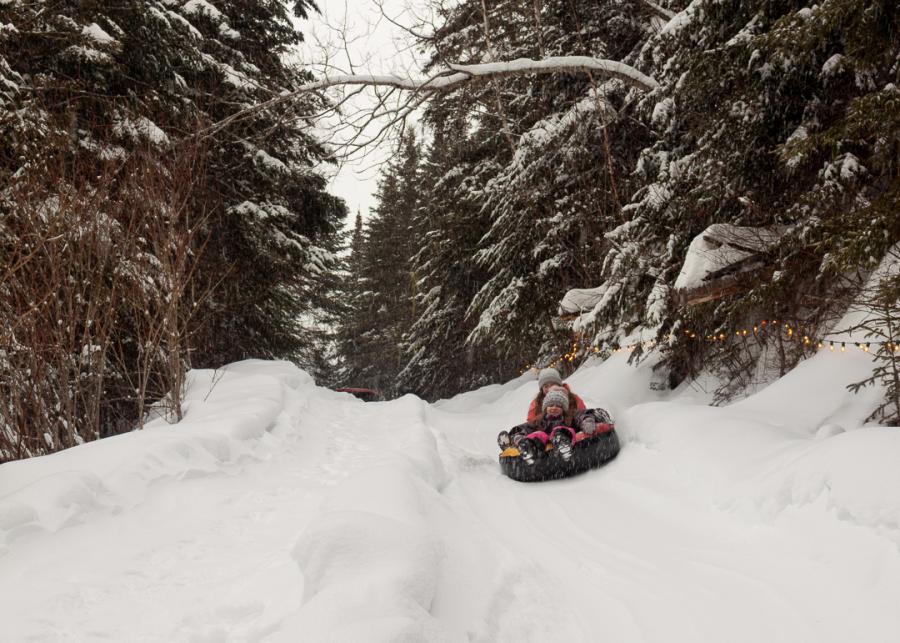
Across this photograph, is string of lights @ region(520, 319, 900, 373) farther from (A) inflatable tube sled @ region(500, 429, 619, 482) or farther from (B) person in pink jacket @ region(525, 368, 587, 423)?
(A) inflatable tube sled @ region(500, 429, 619, 482)

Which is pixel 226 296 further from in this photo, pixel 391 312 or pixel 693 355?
pixel 391 312

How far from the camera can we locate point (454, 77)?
6.38 meters

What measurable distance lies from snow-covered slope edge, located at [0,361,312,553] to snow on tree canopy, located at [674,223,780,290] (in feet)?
15.6

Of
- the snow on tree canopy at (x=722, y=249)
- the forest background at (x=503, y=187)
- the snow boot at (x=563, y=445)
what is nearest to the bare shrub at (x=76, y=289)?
the forest background at (x=503, y=187)

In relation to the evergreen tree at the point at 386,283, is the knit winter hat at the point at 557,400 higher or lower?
lower

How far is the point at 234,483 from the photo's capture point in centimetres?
422

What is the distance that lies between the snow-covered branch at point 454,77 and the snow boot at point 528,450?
4195mm

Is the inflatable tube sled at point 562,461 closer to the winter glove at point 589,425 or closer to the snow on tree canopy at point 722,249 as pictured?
the winter glove at point 589,425

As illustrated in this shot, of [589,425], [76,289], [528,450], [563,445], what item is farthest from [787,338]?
[76,289]

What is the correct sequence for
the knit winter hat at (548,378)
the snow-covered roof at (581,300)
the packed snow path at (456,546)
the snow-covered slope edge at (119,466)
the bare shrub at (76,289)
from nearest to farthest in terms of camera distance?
1. the packed snow path at (456,546)
2. the snow-covered slope edge at (119,466)
3. the bare shrub at (76,289)
4. the knit winter hat at (548,378)
5. the snow-covered roof at (581,300)

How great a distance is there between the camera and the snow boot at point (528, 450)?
5125 millimetres

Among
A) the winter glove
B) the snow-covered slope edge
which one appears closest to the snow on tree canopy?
the winter glove

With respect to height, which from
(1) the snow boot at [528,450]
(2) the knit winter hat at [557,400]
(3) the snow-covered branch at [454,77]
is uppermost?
(3) the snow-covered branch at [454,77]

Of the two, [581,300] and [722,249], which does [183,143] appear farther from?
[722,249]
